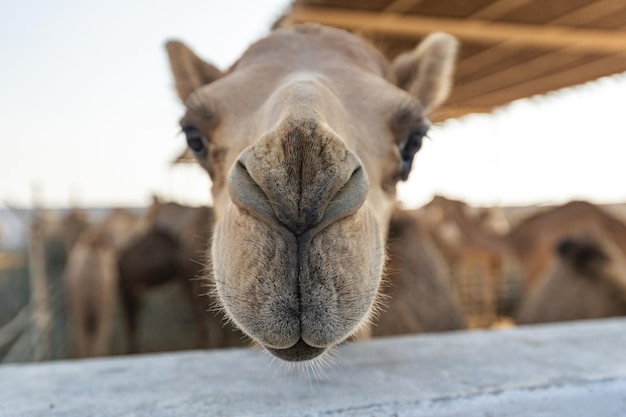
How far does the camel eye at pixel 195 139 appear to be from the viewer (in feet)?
6.28

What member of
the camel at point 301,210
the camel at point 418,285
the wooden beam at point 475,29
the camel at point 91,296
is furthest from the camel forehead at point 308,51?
the camel at point 91,296

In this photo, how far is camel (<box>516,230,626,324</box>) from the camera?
4.21m

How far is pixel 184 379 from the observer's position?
1.85 m

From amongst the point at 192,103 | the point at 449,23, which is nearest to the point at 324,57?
the point at 192,103

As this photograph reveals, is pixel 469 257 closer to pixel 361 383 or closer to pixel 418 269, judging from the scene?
pixel 418 269

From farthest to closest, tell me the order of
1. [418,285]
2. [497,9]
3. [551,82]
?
[551,82]
[497,9]
[418,285]

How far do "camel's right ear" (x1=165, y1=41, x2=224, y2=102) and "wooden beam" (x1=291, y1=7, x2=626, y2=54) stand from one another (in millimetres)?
1865

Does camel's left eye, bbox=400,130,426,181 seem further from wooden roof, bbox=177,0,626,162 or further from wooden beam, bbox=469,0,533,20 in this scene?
wooden beam, bbox=469,0,533,20

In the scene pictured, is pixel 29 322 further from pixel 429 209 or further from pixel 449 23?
pixel 429 209

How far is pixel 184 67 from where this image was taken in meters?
2.61

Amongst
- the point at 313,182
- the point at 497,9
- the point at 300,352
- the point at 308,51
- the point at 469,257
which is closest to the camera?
the point at 313,182

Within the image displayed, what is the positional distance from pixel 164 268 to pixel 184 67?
12.8 ft

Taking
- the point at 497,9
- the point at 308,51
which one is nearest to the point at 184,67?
the point at 308,51

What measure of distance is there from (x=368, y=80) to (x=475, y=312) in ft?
23.9
